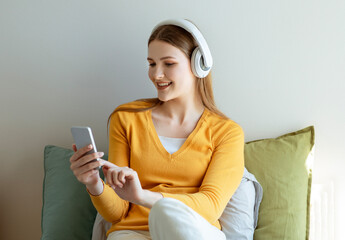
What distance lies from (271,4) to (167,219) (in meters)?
1.20

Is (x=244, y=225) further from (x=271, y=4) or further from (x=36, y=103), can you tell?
(x=36, y=103)

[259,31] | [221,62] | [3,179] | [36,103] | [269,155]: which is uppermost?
[259,31]

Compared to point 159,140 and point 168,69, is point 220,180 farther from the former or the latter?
point 168,69

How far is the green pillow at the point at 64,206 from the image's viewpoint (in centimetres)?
189

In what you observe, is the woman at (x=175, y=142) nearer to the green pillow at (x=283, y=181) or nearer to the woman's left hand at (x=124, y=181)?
the woman's left hand at (x=124, y=181)

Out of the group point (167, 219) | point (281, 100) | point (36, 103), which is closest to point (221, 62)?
point (281, 100)

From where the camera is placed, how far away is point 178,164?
1709 mm

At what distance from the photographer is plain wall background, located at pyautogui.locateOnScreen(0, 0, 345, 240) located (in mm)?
2053

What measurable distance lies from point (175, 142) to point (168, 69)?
0.27 meters

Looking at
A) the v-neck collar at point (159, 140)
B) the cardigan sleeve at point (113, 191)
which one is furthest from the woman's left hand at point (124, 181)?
the v-neck collar at point (159, 140)

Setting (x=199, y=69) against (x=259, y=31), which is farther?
(x=259, y=31)

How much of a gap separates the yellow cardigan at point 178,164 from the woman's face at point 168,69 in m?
0.14

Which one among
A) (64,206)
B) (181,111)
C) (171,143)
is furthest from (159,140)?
(64,206)

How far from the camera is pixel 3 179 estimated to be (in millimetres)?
2279
